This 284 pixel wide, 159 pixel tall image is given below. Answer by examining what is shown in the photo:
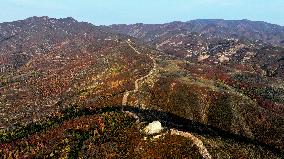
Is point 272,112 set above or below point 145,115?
below

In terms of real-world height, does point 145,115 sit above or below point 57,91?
above

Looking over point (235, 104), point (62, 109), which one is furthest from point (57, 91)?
point (235, 104)

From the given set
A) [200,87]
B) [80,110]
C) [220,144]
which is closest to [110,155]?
[220,144]

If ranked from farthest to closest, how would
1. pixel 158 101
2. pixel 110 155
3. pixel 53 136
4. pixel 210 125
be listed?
pixel 158 101 < pixel 210 125 < pixel 53 136 < pixel 110 155

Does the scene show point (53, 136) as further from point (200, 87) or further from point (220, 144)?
point (200, 87)

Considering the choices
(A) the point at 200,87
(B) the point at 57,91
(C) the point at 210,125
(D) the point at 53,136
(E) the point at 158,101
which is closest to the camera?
(D) the point at 53,136

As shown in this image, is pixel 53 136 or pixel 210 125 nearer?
pixel 53 136

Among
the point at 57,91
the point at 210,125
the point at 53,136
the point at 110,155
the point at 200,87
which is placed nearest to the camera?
A: the point at 110,155

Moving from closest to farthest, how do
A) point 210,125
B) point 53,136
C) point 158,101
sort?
point 53,136, point 210,125, point 158,101

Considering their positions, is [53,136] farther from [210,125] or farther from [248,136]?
[248,136]
